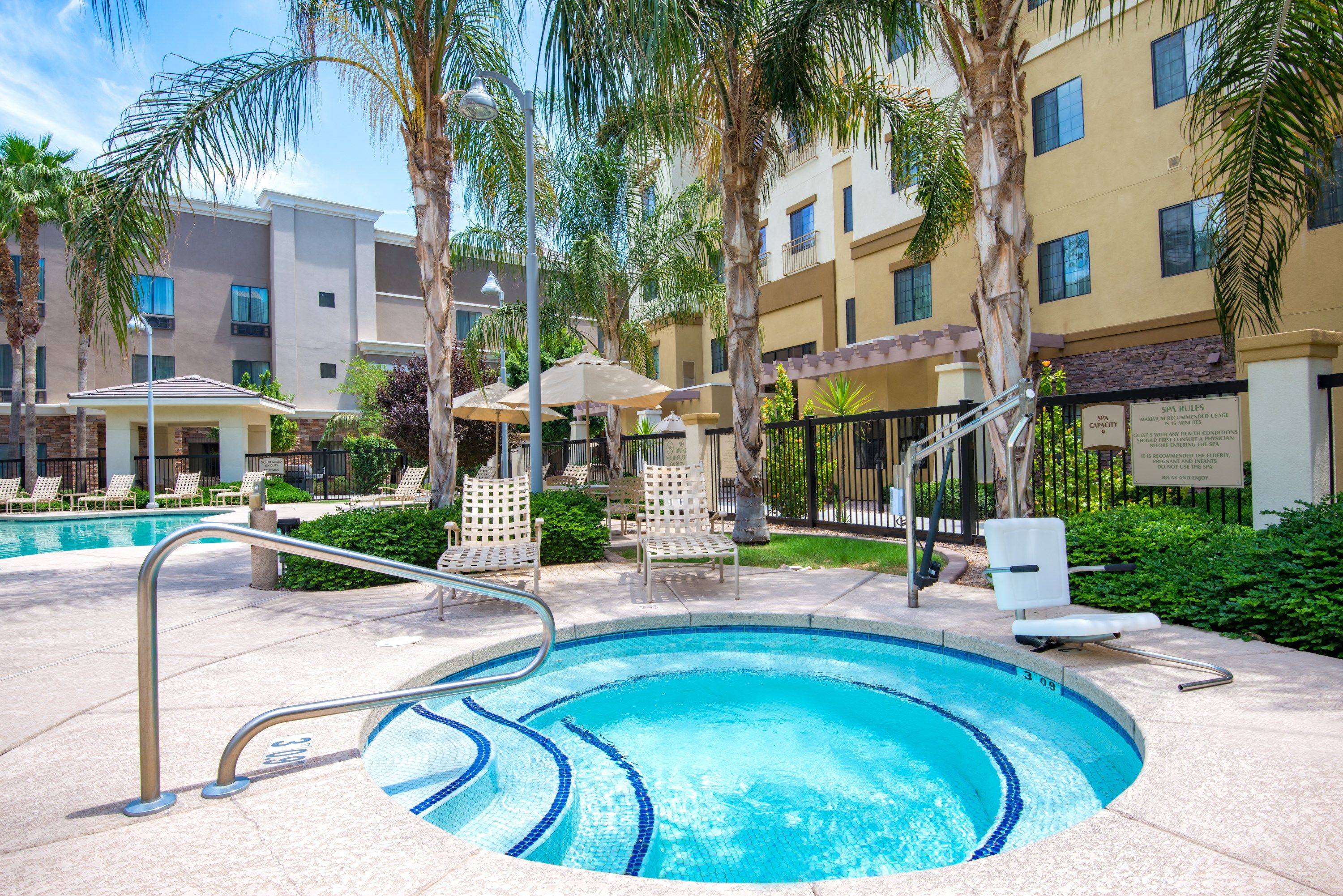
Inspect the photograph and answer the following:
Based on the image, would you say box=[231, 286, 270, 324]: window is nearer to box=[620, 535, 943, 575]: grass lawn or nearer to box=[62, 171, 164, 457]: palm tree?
box=[62, 171, 164, 457]: palm tree

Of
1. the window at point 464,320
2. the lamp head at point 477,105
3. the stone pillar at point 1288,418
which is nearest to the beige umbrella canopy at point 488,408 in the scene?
the lamp head at point 477,105

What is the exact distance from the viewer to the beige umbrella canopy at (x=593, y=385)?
10.8 m

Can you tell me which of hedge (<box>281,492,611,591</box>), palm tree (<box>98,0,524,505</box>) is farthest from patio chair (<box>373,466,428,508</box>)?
palm tree (<box>98,0,524,505</box>)

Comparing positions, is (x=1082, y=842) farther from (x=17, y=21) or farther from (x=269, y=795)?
(x=17, y=21)

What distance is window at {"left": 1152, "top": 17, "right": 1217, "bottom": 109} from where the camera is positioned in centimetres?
1305

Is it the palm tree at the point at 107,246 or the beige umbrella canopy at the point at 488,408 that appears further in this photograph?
the beige umbrella canopy at the point at 488,408

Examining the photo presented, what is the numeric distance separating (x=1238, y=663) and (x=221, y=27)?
459 inches

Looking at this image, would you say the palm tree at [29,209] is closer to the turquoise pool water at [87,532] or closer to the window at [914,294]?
the turquoise pool water at [87,532]

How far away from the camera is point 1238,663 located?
4309 mm

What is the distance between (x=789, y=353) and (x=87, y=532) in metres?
19.8

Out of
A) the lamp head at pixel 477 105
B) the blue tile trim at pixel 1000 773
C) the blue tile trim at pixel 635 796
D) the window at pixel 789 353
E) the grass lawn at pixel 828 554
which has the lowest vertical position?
the blue tile trim at pixel 635 796

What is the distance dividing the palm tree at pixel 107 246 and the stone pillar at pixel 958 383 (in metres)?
10.9

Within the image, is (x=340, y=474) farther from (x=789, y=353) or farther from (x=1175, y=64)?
(x=1175, y=64)

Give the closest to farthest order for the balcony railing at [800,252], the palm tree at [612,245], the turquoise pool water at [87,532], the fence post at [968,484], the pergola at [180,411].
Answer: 1. the fence post at [968,484]
2. the turquoise pool water at [87,532]
3. the palm tree at [612,245]
4. the balcony railing at [800,252]
5. the pergola at [180,411]
